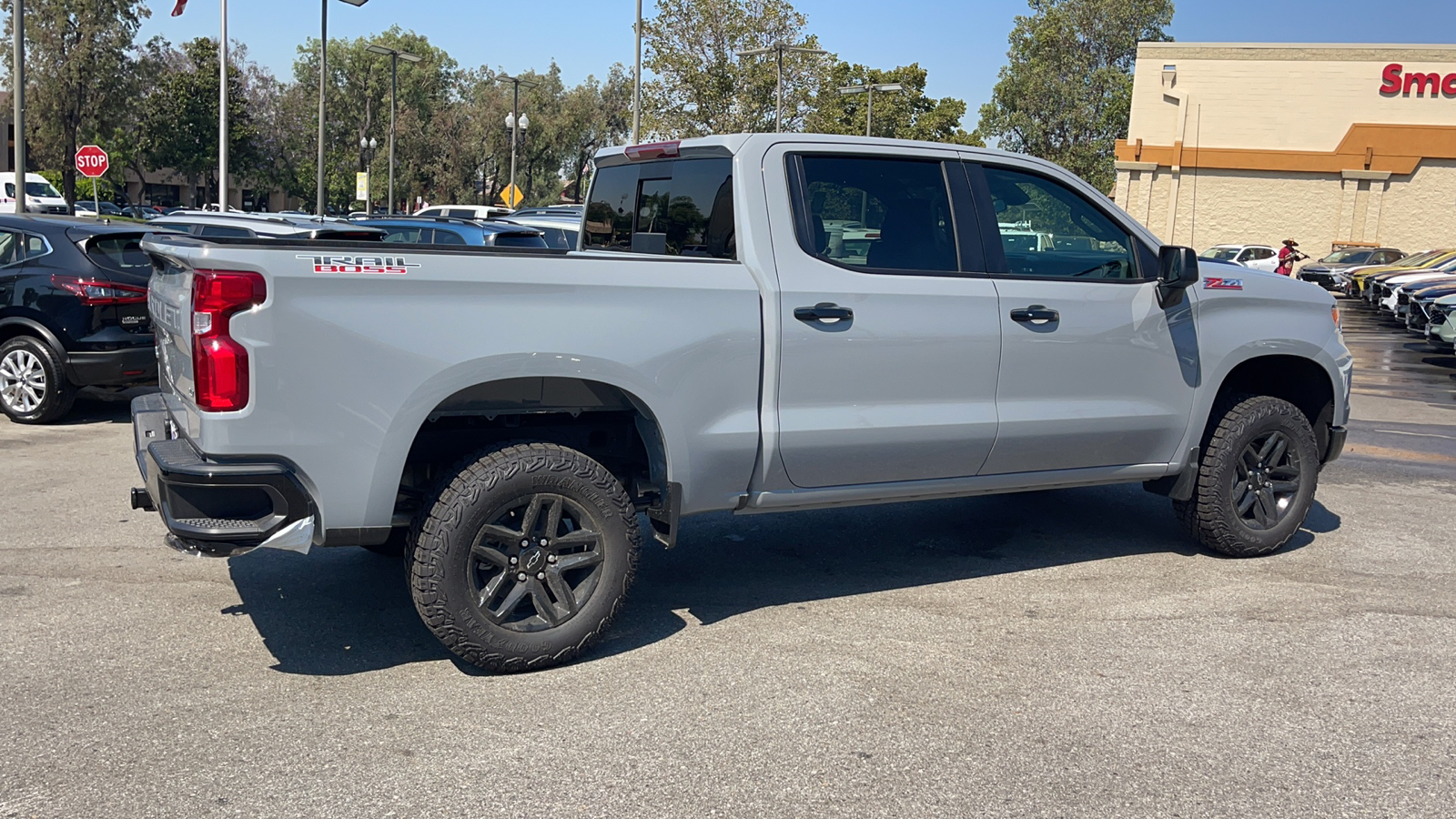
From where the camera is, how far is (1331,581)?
6.08 meters

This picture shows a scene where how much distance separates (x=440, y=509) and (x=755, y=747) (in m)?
1.35

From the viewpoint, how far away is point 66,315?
9.37m

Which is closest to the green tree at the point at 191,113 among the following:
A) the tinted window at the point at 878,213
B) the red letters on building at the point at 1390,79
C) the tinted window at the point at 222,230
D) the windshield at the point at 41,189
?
the windshield at the point at 41,189

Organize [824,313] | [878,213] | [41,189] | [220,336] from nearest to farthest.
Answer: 1. [220,336]
2. [824,313]
3. [878,213]
4. [41,189]

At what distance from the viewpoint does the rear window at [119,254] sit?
948 cm

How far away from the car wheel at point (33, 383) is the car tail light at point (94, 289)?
1.60ft

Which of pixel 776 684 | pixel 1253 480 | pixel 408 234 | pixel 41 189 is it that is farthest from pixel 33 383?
pixel 41 189

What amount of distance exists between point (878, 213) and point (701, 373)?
3.87 feet

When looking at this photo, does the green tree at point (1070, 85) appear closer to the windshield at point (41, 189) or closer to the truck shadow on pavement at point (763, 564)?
the windshield at point (41, 189)

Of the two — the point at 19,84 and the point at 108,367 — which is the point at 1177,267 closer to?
the point at 108,367

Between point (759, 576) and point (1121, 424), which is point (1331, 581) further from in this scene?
point (759, 576)

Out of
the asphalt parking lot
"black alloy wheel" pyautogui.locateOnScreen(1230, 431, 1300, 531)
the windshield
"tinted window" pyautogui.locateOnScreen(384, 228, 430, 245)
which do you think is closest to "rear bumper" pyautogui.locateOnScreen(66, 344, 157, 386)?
the asphalt parking lot

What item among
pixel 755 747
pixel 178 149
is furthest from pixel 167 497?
pixel 178 149

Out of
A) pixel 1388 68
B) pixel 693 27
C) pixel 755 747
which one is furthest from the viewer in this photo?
pixel 1388 68
